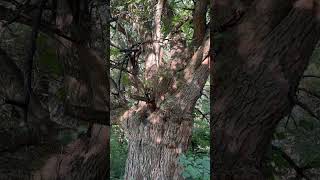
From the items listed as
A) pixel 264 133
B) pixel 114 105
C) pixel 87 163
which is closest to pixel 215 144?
pixel 264 133

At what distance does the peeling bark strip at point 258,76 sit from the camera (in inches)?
28.2

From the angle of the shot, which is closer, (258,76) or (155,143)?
(258,76)

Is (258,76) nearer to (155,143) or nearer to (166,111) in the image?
(166,111)

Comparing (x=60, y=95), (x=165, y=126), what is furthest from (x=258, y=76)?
(x=165, y=126)

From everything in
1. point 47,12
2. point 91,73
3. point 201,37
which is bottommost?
point 91,73

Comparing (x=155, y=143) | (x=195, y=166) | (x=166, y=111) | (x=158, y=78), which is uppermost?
(x=158, y=78)

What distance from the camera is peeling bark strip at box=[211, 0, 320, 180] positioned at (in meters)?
0.72

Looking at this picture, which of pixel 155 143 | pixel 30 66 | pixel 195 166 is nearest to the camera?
pixel 30 66

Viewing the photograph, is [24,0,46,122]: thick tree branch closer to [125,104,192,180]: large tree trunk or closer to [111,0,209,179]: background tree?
[111,0,209,179]: background tree

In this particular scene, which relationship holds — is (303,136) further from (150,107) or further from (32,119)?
(150,107)

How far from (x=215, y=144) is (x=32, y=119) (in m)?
0.33

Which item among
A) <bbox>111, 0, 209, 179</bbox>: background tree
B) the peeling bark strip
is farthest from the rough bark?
the peeling bark strip

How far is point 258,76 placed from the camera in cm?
73

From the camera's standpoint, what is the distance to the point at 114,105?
225 cm
